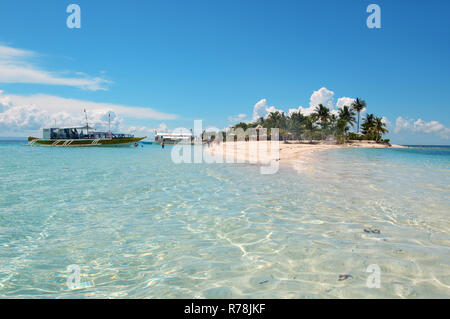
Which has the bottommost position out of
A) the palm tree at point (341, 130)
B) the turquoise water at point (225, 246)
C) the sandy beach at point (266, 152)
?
the turquoise water at point (225, 246)

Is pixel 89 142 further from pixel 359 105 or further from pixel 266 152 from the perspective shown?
pixel 359 105

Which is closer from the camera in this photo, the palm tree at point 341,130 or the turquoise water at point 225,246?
the turquoise water at point 225,246

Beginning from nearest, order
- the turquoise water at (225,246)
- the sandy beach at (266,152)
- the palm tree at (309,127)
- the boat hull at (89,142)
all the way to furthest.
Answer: the turquoise water at (225,246)
the sandy beach at (266,152)
the boat hull at (89,142)
the palm tree at (309,127)

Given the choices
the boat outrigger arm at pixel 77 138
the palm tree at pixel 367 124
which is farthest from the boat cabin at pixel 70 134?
the palm tree at pixel 367 124

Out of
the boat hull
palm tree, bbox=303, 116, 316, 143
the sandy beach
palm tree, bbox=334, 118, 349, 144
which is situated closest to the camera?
the sandy beach

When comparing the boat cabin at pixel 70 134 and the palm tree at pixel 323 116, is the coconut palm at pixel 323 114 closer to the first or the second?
the palm tree at pixel 323 116

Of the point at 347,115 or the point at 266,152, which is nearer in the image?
the point at 266,152

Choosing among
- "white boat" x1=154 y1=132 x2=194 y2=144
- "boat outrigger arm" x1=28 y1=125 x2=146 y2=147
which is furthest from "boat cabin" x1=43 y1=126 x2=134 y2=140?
"white boat" x1=154 y1=132 x2=194 y2=144

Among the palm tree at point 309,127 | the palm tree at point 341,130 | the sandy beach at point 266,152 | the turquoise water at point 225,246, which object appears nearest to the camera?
the turquoise water at point 225,246

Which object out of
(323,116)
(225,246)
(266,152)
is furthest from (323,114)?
(225,246)

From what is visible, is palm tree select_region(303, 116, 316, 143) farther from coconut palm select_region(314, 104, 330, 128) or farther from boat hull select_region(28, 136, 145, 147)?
boat hull select_region(28, 136, 145, 147)
